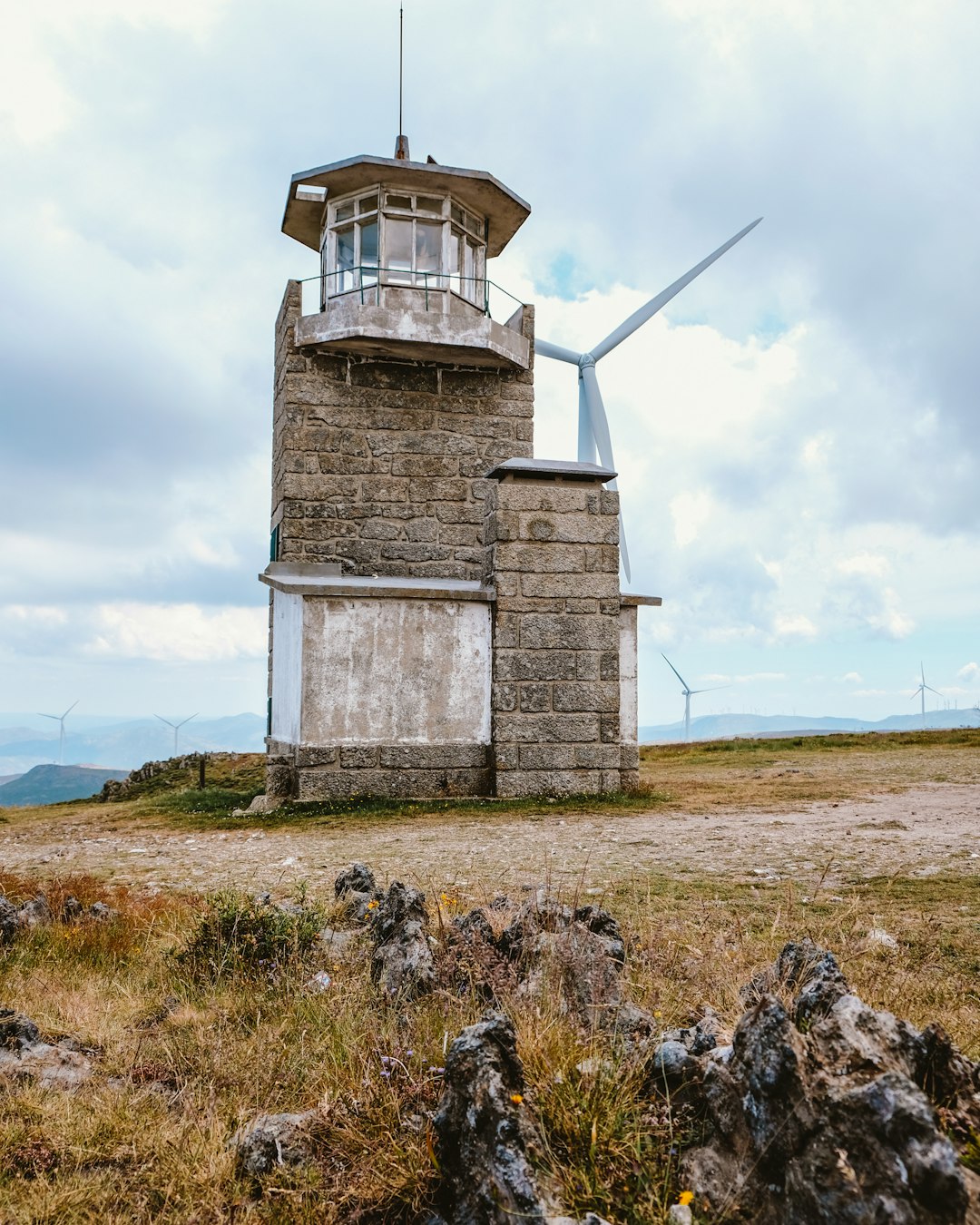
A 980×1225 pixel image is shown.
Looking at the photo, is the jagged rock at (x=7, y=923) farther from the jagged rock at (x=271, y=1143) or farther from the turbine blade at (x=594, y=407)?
the turbine blade at (x=594, y=407)

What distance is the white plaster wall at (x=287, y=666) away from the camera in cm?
1205

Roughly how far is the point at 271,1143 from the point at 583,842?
5.89m

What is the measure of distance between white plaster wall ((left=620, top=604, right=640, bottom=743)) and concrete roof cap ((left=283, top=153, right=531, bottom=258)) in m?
7.63

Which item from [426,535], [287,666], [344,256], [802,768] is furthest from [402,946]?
[344,256]

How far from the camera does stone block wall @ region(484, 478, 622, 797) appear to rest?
1220 centimetres

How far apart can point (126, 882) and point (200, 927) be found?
2729 millimetres

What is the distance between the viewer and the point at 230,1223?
2.37m

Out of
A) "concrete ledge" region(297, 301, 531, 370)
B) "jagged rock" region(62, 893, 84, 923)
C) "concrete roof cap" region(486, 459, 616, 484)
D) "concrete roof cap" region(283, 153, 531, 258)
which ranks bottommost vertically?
"jagged rock" region(62, 893, 84, 923)

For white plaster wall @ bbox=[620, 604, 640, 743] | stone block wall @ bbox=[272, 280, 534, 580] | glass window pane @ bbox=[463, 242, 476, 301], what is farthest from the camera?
glass window pane @ bbox=[463, 242, 476, 301]

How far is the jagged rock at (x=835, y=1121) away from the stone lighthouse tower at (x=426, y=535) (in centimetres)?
969

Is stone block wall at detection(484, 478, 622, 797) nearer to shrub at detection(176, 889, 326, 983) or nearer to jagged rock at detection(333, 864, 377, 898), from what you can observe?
jagged rock at detection(333, 864, 377, 898)

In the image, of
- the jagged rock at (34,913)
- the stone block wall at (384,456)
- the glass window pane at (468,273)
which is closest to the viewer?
the jagged rock at (34,913)

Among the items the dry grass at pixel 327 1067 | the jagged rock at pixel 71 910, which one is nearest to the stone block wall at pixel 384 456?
the jagged rock at pixel 71 910

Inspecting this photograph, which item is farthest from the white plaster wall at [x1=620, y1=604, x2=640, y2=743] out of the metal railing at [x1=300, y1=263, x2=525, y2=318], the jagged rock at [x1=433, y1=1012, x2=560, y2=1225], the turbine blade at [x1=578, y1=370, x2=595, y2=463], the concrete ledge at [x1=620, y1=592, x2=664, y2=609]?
the turbine blade at [x1=578, y1=370, x2=595, y2=463]
